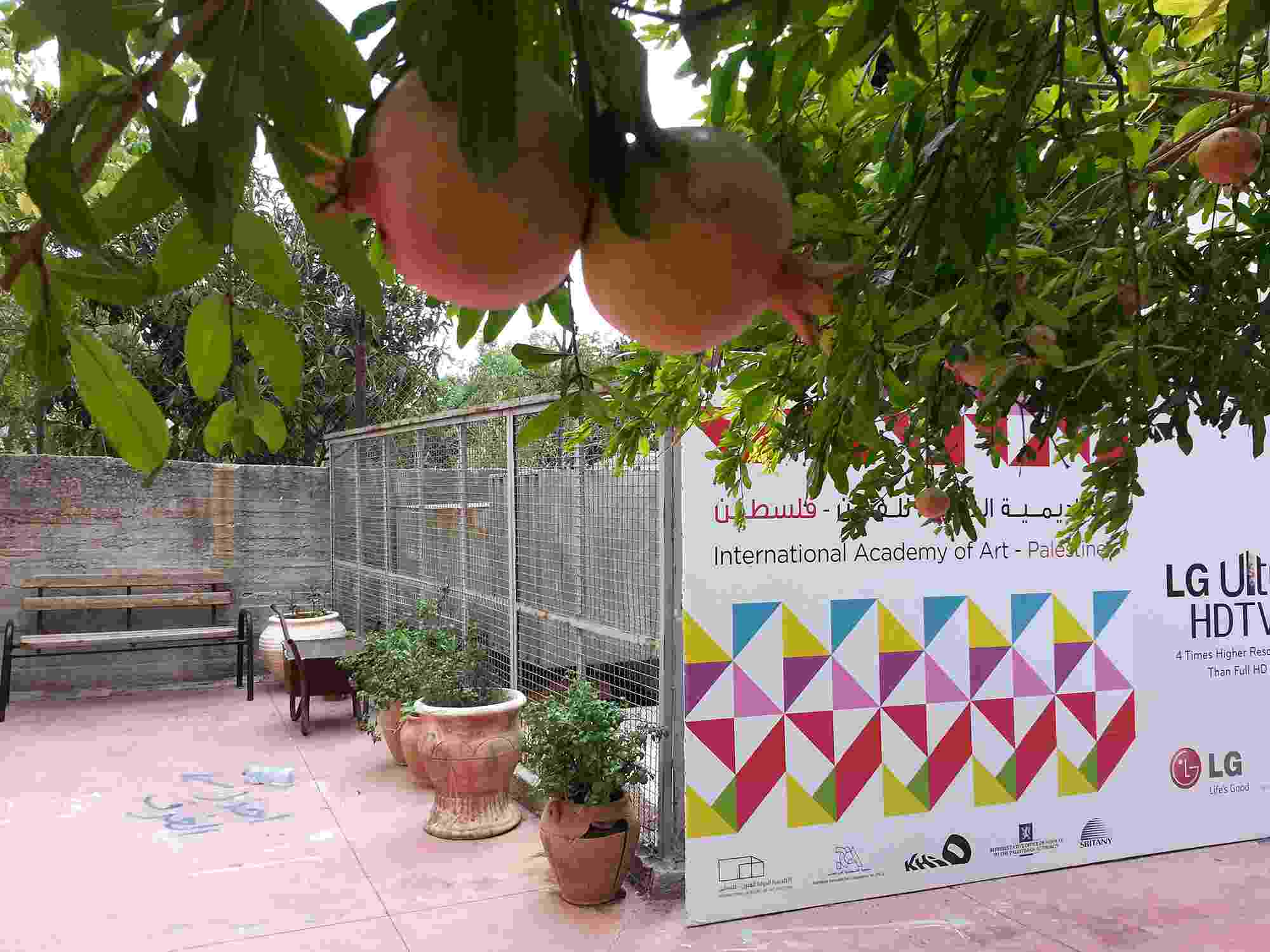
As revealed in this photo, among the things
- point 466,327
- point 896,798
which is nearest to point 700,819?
point 896,798

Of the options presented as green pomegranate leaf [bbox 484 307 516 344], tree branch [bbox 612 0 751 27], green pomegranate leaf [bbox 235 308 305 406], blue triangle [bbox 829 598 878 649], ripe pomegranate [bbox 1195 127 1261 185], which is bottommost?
blue triangle [bbox 829 598 878 649]

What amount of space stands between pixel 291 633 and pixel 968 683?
5.21 m

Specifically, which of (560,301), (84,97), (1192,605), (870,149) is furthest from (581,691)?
(84,97)

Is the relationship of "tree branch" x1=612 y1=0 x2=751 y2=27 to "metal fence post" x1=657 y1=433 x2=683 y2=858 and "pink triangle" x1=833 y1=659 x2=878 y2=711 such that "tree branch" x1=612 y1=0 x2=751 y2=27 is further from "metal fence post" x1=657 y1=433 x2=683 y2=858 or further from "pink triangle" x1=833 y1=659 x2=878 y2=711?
"pink triangle" x1=833 y1=659 x2=878 y2=711

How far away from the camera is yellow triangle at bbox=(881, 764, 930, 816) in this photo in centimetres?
410

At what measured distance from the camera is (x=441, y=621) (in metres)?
6.16

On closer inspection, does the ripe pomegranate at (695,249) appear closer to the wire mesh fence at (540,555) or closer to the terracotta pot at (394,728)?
the wire mesh fence at (540,555)

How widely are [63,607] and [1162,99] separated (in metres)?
8.04

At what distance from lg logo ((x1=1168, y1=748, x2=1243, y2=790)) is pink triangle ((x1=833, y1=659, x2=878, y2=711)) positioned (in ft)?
5.48

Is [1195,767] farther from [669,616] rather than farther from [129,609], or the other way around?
[129,609]

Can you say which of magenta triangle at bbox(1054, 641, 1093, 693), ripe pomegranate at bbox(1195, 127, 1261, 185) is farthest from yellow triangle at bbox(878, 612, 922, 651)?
ripe pomegranate at bbox(1195, 127, 1261, 185)

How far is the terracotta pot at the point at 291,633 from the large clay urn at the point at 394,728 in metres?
1.76

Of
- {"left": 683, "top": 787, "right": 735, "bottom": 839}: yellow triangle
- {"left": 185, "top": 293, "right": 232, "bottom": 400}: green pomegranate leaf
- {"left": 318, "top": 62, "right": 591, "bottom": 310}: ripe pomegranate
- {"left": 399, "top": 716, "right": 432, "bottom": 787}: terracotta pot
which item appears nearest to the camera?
{"left": 318, "top": 62, "right": 591, "bottom": 310}: ripe pomegranate

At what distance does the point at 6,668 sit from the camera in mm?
7039
